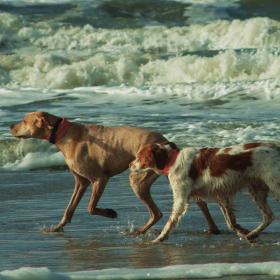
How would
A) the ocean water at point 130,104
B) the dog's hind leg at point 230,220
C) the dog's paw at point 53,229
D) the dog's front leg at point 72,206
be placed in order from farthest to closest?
the dog's front leg at point 72,206
the dog's paw at point 53,229
the dog's hind leg at point 230,220
the ocean water at point 130,104

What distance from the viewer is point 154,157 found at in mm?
8930

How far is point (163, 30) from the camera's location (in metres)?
34.6

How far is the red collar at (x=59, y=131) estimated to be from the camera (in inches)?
399

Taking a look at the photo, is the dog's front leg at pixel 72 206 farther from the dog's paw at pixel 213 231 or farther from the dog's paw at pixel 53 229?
the dog's paw at pixel 213 231

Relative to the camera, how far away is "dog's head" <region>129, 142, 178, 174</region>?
8.91 m

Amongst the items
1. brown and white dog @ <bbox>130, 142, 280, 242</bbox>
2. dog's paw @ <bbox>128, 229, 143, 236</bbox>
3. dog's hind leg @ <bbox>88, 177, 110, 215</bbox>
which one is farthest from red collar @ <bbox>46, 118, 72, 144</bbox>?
brown and white dog @ <bbox>130, 142, 280, 242</bbox>

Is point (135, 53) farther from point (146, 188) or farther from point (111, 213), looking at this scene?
point (111, 213)

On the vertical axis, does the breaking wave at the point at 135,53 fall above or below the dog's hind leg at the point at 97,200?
below

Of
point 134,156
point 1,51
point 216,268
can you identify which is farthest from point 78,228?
point 1,51

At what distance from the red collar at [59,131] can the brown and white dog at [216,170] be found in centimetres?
141

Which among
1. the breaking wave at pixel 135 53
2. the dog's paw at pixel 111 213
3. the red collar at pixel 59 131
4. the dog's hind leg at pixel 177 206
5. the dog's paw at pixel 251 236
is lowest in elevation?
the breaking wave at pixel 135 53

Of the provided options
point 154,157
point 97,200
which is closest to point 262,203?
point 154,157

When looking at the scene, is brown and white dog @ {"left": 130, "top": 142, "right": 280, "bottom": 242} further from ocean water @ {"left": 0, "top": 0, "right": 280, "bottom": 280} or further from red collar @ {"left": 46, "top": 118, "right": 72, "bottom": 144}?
red collar @ {"left": 46, "top": 118, "right": 72, "bottom": 144}

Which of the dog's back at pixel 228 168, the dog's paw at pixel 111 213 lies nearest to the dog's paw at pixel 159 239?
the dog's back at pixel 228 168
